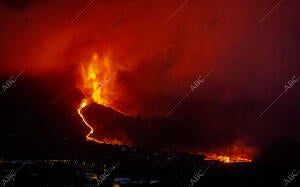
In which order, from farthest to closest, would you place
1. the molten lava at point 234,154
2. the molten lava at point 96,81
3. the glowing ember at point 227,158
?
the molten lava at point 96,81, the molten lava at point 234,154, the glowing ember at point 227,158

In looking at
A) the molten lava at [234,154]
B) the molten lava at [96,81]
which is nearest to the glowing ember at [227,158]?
the molten lava at [234,154]

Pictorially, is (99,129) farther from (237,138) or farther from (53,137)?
(237,138)

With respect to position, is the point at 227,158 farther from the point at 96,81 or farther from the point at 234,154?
the point at 96,81

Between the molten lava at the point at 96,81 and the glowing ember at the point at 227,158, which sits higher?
the molten lava at the point at 96,81

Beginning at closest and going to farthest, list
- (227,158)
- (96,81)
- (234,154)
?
(227,158) < (234,154) < (96,81)

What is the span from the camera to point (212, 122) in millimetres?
42438

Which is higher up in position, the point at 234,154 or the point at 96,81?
the point at 96,81

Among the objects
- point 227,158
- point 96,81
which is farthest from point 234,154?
point 96,81

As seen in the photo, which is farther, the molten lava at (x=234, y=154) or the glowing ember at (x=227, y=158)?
the molten lava at (x=234, y=154)

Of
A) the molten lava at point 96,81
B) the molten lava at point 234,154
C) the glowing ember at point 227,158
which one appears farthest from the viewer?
the molten lava at point 96,81

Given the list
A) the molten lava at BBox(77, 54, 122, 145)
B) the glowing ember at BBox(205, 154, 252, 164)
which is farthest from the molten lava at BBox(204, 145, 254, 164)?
the molten lava at BBox(77, 54, 122, 145)

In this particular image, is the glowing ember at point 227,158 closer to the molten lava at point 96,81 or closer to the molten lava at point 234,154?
the molten lava at point 234,154

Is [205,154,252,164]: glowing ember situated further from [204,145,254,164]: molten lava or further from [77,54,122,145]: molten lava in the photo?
[77,54,122,145]: molten lava

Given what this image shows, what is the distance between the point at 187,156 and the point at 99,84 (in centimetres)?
1224
